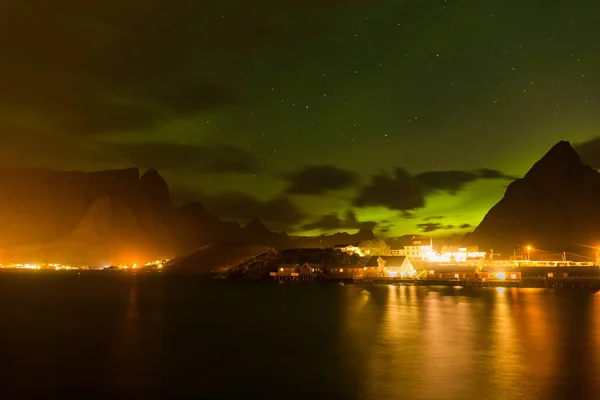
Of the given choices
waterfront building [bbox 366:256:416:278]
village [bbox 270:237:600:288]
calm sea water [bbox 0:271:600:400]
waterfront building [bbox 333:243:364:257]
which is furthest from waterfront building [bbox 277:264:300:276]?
calm sea water [bbox 0:271:600:400]

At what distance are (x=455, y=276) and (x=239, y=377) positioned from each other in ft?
291

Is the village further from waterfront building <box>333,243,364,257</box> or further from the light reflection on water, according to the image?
the light reflection on water

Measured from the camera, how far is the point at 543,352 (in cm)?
3500

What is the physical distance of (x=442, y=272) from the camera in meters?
122

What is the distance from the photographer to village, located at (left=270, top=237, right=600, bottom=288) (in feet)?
339

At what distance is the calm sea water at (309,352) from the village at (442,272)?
3958 centimetres

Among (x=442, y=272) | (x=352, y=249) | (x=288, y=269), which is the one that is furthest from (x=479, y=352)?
(x=352, y=249)

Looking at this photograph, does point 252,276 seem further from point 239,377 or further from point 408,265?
point 239,377

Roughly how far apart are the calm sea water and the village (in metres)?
39.6

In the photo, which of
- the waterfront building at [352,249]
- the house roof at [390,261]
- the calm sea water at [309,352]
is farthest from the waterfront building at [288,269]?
the calm sea water at [309,352]

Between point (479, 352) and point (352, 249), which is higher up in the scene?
point (352, 249)

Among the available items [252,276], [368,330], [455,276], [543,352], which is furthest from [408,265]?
[543,352]

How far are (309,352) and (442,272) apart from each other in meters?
92.2

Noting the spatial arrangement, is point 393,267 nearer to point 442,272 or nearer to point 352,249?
point 442,272
